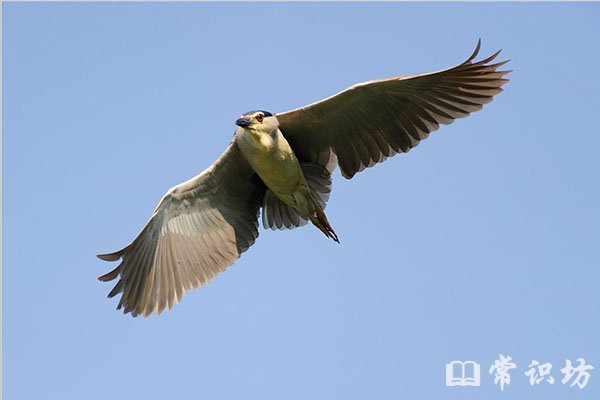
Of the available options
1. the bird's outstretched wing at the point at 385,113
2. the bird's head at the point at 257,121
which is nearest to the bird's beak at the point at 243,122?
the bird's head at the point at 257,121

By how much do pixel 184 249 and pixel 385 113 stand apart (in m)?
2.51

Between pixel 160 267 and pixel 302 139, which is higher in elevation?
pixel 302 139

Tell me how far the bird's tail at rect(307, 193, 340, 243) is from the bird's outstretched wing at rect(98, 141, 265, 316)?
797mm

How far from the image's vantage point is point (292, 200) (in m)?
10.8

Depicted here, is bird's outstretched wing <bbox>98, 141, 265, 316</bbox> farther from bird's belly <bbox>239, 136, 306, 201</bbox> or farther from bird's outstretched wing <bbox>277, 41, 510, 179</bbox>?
bird's outstretched wing <bbox>277, 41, 510, 179</bbox>

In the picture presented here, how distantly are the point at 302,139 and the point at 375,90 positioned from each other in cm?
95

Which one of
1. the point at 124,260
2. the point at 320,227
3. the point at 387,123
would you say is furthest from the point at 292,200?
the point at 124,260

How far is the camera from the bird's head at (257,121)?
33.3 feet

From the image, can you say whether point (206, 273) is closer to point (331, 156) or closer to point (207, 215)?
point (207, 215)

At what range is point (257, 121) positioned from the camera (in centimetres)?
1022

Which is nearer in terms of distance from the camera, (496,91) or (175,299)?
(496,91)

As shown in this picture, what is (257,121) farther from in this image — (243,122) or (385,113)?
(385,113)

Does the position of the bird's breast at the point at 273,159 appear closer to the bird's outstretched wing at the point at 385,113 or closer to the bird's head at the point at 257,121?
the bird's head at the point at 257,121

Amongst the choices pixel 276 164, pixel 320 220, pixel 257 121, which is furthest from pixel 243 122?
pixel 320 220
